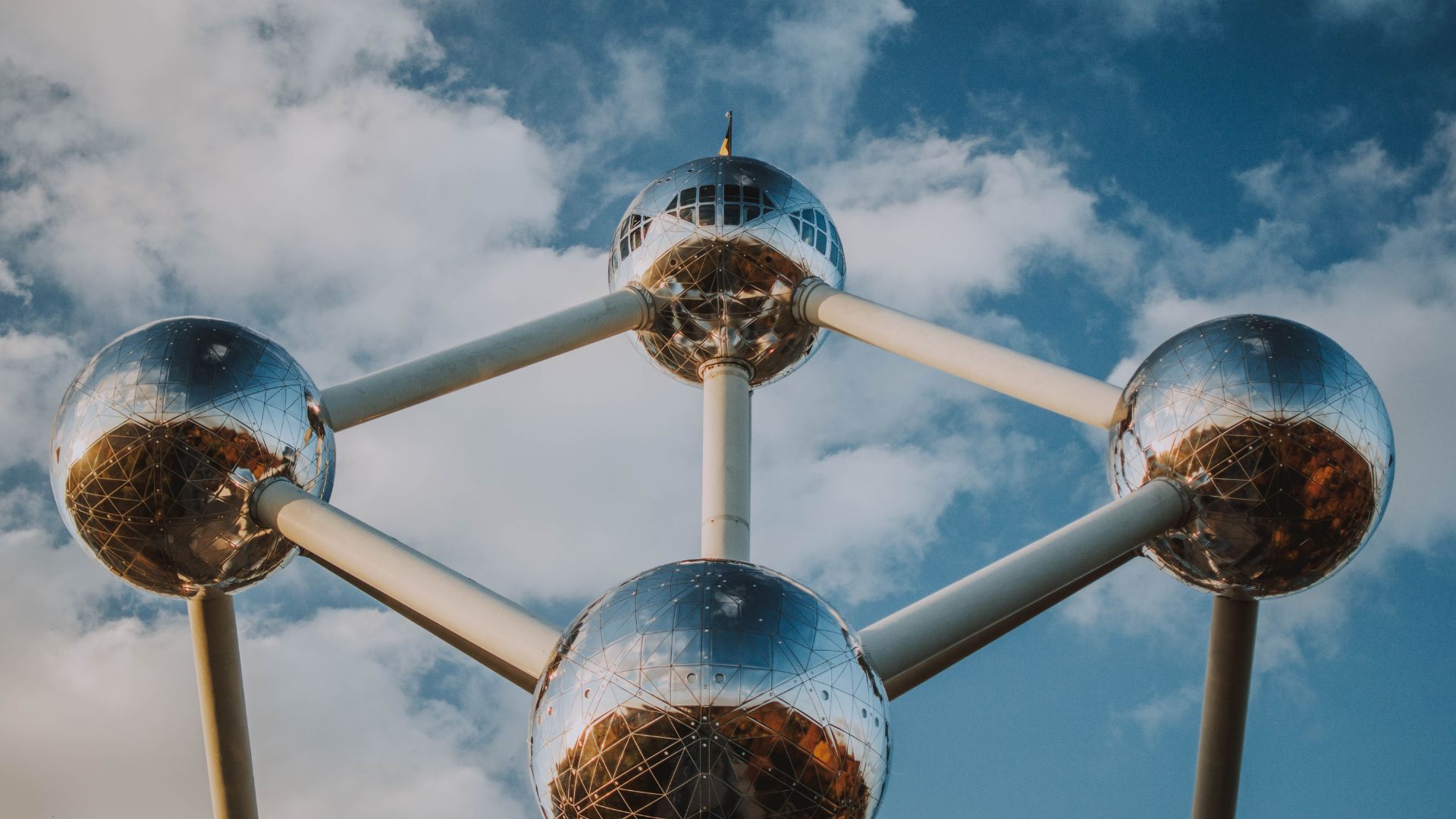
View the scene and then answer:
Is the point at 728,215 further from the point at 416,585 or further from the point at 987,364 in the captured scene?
the point at 416,585

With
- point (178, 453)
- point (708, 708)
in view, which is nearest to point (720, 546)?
point (178, 453)

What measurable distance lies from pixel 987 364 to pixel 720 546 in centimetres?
219

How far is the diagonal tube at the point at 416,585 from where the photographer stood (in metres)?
7.39

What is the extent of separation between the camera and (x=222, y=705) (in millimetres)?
9188

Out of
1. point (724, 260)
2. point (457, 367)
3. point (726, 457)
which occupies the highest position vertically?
point (724, 260)

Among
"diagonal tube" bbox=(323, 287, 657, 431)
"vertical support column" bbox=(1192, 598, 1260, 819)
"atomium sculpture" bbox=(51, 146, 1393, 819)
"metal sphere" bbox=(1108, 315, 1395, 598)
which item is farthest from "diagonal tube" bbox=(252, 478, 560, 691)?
"vertical support column" bbox=(1192, 598, 1260, 819)

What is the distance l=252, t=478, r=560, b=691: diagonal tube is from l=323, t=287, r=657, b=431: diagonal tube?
2.21ft

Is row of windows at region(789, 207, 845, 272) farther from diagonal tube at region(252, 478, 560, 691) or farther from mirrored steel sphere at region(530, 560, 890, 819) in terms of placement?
mirrored steel sphere at region(530, 560, 890, 819)

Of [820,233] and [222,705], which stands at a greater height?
[820,233]

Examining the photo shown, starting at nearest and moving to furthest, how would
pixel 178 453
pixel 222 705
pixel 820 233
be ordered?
pixel 178 453, pixel 222 705, pixel 820 233

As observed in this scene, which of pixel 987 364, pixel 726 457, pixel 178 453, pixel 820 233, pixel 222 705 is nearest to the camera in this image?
pixel 178 453

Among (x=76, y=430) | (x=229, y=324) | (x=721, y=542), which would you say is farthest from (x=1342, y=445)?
(x=76, y=430)

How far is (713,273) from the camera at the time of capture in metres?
11.6

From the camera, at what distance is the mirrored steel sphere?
21.0 feet
